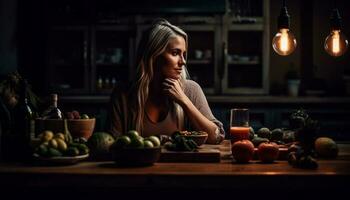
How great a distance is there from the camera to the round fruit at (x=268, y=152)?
7.47 feet

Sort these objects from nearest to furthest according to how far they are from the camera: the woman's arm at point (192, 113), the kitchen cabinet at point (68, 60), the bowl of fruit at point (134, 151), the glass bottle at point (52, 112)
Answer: the bowl of fruit at point (134, 151) → the glass bottle at point (52, 112) → the woman's arm at point (192, 113) → the kitchen cabinet at point (68, 60)

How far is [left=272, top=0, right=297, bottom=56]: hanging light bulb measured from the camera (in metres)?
2.67

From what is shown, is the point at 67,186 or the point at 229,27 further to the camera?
the point at 229,27

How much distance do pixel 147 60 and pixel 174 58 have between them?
0.51ft

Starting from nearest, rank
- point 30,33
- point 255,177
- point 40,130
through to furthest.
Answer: point 255,177
point 40,130
point 30,33

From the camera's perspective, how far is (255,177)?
204cm

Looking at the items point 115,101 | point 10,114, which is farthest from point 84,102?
point 10,114

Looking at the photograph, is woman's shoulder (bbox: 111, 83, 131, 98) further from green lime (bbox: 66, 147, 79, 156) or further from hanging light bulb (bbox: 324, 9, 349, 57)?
hanging light bulb (bbox: 324, 9, 349, 57)

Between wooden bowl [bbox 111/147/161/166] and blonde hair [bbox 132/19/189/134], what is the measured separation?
2.41 feet

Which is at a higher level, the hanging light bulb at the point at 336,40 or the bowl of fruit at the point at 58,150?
the hanging light bulb at the point at 336,40

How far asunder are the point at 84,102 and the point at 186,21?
1355 millimetres

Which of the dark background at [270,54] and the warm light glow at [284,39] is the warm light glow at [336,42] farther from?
the dark background at [270,54]

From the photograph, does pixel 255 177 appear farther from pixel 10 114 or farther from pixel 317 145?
pixel 10 114

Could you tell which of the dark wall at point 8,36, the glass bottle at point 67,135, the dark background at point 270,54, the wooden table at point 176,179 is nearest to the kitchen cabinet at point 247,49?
the dark background at point 270,54
